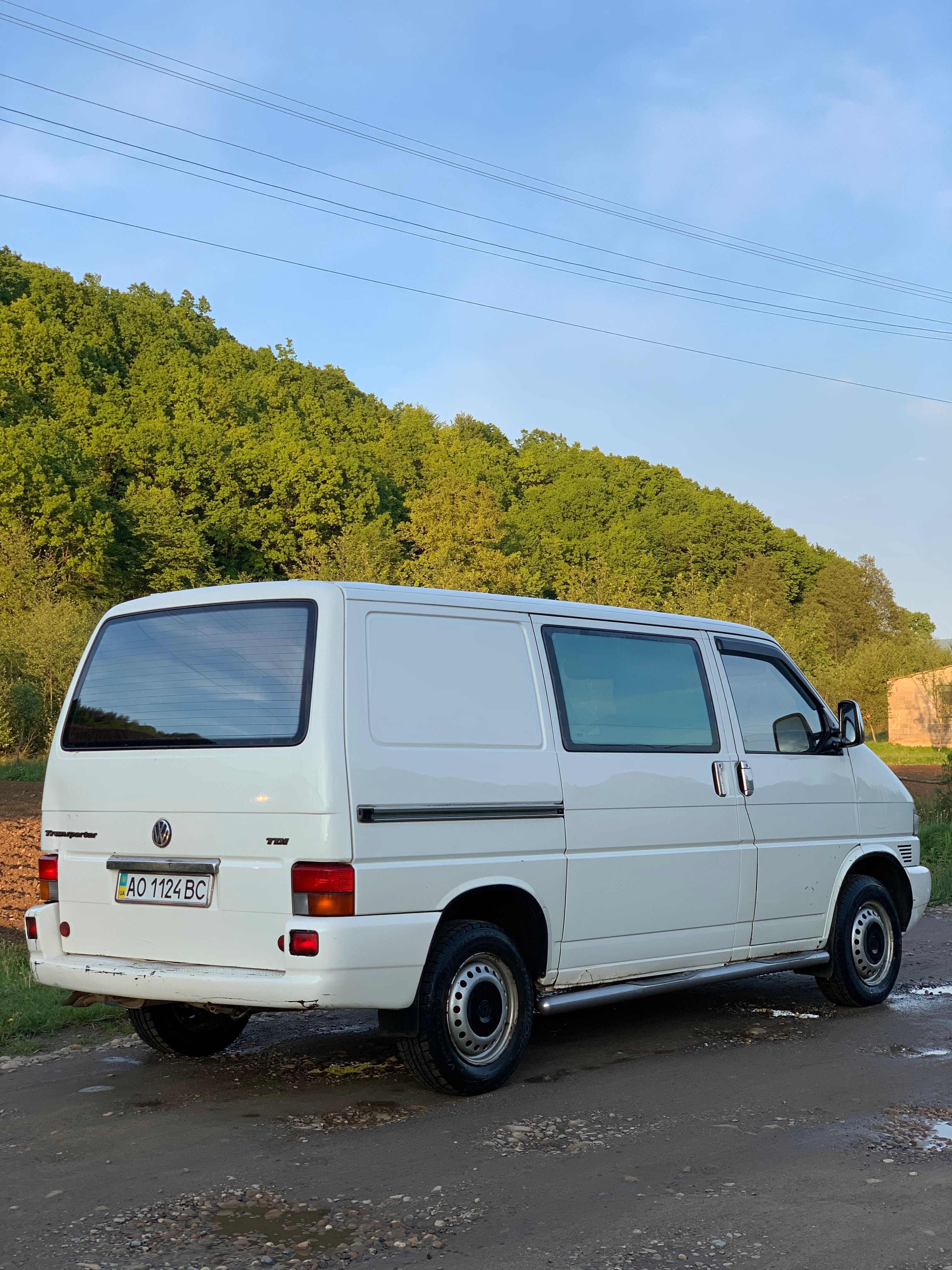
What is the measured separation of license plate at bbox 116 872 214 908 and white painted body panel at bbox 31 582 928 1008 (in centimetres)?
4

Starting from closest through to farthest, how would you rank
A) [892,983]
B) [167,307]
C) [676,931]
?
[676,931] → [892,983] → [167,307]

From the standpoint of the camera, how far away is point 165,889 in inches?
232

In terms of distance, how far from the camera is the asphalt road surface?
13.6 feet

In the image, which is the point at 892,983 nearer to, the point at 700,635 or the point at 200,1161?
the point at 700,635

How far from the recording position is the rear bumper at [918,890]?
858cm

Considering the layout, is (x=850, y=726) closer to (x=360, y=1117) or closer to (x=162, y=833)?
(x=360, y=1117)

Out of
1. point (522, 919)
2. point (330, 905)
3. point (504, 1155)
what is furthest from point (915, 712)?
point (504, 1155)

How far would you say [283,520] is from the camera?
68.5m

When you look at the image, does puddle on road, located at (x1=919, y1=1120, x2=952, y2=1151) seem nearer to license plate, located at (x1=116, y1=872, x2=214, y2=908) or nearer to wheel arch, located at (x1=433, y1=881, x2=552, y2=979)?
wheel arch, located at (x1=433, y1=881, x2=552, y2=979)

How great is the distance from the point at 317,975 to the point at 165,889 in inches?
34.1

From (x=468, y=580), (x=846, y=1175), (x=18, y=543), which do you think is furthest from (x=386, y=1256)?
(x=468, y=580)

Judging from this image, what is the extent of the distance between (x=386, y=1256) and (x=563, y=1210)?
0.66 m

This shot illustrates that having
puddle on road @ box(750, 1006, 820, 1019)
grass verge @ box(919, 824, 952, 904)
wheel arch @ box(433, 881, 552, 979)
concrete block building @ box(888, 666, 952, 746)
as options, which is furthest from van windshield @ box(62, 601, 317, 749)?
concrete block building @ box(888, 666, 952, 746)

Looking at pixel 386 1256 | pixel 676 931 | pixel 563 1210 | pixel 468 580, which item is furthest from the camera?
pixel 468 580
